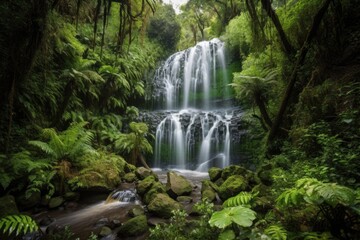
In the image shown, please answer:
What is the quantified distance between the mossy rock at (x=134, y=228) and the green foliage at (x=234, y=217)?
2023mm

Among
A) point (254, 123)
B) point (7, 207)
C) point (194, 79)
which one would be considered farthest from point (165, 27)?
point (7, 207)

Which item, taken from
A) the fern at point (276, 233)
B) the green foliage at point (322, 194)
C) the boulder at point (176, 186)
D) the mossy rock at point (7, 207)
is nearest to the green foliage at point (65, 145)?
the mossy rock at point (7, 207)

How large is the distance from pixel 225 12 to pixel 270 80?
1206 cm

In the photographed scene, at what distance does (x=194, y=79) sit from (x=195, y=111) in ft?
7.62

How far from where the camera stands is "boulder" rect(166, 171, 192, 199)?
559cm

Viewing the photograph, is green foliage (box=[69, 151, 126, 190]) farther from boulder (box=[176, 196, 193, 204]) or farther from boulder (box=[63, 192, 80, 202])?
boulder (box=[176, 196, 193, 204])

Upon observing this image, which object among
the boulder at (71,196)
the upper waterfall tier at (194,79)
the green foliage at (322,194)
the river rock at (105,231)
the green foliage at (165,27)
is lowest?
the river rock at (105,231)

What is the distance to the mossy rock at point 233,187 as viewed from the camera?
4.96 meters

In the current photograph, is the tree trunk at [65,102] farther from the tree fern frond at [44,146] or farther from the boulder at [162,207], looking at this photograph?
the boulder at [162,207]

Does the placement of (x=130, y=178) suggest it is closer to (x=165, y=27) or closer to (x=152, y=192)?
(x=152, y=192)

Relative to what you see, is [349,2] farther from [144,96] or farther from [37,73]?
[144,96]

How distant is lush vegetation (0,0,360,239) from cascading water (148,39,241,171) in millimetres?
1525

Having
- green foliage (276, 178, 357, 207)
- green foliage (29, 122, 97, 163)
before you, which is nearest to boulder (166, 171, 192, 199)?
green foliage (29, 122, 97, 163)

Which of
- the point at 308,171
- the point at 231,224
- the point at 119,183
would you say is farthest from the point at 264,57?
the point at 231,224
